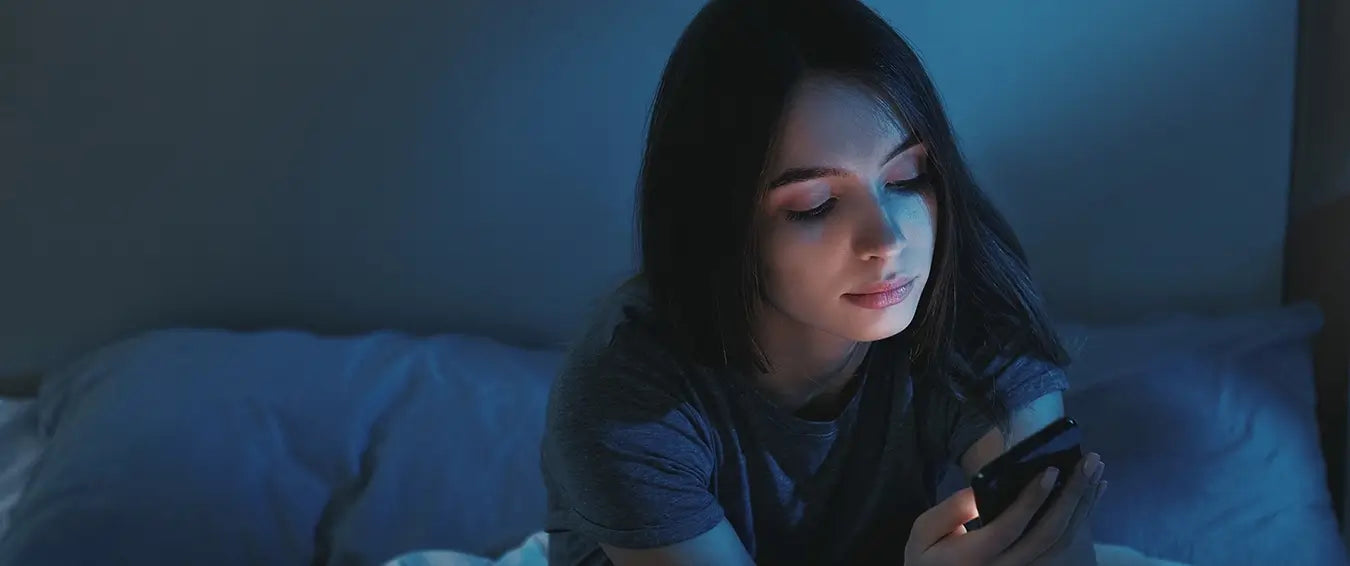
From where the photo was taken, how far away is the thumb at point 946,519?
2.48ft

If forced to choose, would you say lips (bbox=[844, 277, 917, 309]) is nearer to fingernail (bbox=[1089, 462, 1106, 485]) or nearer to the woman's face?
the woman's face

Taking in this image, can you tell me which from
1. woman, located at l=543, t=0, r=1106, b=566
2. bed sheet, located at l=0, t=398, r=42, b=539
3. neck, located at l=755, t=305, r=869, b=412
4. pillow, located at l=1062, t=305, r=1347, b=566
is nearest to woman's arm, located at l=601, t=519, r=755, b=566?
woman, located at l=543, t=0, r=1106, b=566

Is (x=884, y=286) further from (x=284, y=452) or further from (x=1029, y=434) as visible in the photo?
(x=284, y=452)

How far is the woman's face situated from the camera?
67cm

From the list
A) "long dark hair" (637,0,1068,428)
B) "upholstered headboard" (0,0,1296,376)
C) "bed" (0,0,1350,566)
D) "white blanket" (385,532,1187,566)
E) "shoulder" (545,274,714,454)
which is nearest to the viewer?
"long dark hair" (637,0,1068,428)

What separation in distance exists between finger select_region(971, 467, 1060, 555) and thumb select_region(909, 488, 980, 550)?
27mm

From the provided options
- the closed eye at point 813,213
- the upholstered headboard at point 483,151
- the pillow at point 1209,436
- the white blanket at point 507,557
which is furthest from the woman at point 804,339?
the upholstered headboard at point 483,151

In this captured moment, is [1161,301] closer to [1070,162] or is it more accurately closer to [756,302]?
[1070,162]

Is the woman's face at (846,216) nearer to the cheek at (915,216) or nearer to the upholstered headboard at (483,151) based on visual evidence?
the cheek at (915,216)

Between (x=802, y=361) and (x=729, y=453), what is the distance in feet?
0.27

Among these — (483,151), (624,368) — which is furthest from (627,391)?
(483,151)

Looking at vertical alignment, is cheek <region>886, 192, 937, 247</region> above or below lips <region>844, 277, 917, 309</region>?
above

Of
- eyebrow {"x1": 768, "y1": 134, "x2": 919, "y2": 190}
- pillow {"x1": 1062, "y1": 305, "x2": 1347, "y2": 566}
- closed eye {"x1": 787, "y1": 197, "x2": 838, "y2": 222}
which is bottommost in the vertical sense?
pillow {"x1": 1062, "y1": 305, "x2": 1347, "y2": 566}

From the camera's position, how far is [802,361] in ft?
2.70
